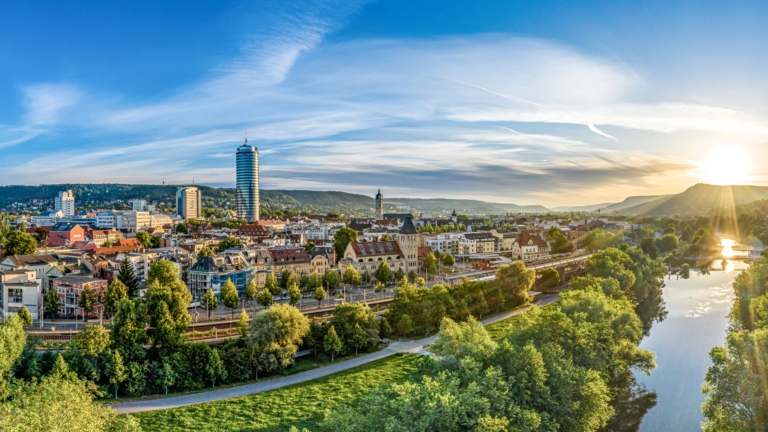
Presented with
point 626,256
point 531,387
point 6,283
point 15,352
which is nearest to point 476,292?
point 626,256

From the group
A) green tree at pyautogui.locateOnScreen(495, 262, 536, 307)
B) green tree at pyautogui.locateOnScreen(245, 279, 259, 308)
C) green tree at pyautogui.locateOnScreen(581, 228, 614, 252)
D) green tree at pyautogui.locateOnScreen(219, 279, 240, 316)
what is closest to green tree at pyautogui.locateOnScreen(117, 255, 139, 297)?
green tree at pyautogui.locateOnScreen(219, 279, 240, 316)

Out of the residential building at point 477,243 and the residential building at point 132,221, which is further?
the residential building at point 132,221

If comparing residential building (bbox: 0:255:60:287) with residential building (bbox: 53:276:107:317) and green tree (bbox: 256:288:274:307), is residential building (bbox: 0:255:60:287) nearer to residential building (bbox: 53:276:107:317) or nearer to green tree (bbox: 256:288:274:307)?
residential building (bbox: 53:276:107:317)

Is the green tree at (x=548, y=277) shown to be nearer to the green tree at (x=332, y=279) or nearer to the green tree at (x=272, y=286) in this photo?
the green tree at (x=332, y=279)

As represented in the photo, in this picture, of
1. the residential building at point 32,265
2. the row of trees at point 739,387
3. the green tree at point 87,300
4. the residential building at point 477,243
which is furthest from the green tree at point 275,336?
the residential building at point 477,243

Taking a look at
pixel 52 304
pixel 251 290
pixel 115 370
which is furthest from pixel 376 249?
pixel 115 370

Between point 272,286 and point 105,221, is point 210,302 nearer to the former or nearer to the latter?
→ point 272,286
